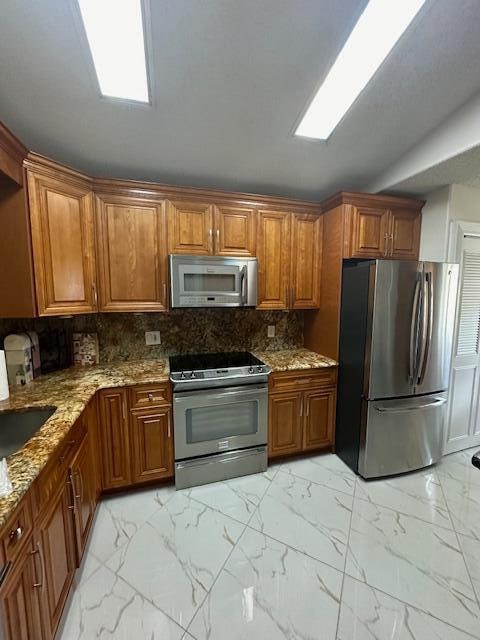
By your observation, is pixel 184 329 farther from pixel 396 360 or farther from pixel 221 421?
pixel 396 360

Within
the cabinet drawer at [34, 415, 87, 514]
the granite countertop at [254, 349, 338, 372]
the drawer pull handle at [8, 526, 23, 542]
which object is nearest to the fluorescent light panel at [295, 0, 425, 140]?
the granite countertop at [254, 349, 338, 372]

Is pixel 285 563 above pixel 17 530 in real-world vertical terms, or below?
below

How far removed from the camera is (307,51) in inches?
59.4

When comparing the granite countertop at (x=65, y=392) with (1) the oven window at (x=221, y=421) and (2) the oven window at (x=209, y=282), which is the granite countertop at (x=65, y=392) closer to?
(1) the oven window at (x=221, y=421)

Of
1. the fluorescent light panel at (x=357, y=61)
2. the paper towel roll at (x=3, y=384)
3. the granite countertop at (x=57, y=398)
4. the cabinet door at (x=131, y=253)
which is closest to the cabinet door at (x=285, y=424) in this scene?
the granite countertop at (x=57, y=398)

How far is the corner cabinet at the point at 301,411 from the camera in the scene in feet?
7.72

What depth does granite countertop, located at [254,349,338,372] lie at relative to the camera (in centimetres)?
236

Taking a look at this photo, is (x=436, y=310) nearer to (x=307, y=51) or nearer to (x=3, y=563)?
(x=307, y=51)

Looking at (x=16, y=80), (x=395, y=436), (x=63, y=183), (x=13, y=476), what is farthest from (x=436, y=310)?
(x=16, y=80)

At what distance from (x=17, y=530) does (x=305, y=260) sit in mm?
2503

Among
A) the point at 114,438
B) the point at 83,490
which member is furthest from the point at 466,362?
the point at 83,490

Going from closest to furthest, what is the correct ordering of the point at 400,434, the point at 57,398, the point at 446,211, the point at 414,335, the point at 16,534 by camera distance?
1. the point at 16,534
2. the point at 57,398
3. the point at 414,335
4. the point at 400,434
5. the point at 446,211

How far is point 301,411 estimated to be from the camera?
2443 mm

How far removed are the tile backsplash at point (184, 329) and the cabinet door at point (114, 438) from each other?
0.64 m
